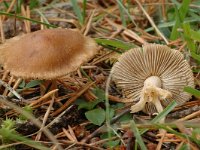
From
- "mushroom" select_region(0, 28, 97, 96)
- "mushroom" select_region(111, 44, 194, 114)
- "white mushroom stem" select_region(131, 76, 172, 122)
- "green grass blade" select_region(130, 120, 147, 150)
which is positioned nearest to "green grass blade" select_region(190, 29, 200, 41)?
"mushroom" select_region(111, 44, 194, 114)

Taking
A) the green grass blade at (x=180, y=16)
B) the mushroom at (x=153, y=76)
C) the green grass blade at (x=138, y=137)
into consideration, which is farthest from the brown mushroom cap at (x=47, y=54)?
the green grass blade at (x=180, y=16)

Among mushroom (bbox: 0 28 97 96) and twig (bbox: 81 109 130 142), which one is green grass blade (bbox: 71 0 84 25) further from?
twig (bbox: 81 109 130 142)

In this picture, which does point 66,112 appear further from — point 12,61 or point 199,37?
point 199,37

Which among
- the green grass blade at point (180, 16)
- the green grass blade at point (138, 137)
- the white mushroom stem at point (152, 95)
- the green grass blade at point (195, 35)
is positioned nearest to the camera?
the green grass blade at point (138, 137)

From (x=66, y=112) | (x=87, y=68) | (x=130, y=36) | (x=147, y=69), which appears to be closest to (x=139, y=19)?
(x=130, y=36)

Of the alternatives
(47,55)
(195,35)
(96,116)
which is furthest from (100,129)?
(195,35)

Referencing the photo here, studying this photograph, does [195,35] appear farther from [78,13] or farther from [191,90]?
[78,13]

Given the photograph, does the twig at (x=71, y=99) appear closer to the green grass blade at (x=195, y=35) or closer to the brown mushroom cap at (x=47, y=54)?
the brown mushroom cap at (x=47, y=54)
